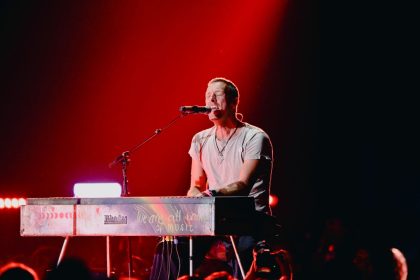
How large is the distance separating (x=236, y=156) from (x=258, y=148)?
0.92 feet

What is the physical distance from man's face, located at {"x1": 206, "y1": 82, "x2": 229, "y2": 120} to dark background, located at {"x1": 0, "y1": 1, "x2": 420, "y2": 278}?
5.40 metres

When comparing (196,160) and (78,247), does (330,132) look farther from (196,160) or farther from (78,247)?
(196,160)

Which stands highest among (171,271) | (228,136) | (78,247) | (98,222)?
(228,136)

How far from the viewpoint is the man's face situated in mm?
6473

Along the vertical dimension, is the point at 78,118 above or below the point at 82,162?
above

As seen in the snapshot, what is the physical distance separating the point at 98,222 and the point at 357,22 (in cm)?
788

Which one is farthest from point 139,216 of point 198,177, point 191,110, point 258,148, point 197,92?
point 197,92

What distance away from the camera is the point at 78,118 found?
11.9 meters

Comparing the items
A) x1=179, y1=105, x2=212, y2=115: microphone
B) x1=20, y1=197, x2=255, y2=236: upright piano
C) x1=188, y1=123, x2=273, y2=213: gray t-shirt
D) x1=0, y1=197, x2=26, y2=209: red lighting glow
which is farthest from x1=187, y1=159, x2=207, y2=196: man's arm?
x1=0, y1=197, x2=26, y2=209: red lighting glow

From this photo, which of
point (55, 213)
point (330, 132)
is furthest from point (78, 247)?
point (55, 213)

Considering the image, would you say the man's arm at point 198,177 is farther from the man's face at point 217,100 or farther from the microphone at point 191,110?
the microphone at point 191,110

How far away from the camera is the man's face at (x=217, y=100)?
21.2ft

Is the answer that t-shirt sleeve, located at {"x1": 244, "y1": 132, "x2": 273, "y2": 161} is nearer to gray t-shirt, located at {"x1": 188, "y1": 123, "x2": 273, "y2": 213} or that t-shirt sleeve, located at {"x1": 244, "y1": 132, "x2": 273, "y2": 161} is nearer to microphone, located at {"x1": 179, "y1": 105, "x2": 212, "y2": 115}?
gray t-shirt, located at {"x1": 188, "y1": 123, "x2": 273, "y2": 213}

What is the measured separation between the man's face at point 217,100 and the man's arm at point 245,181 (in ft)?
1.78
